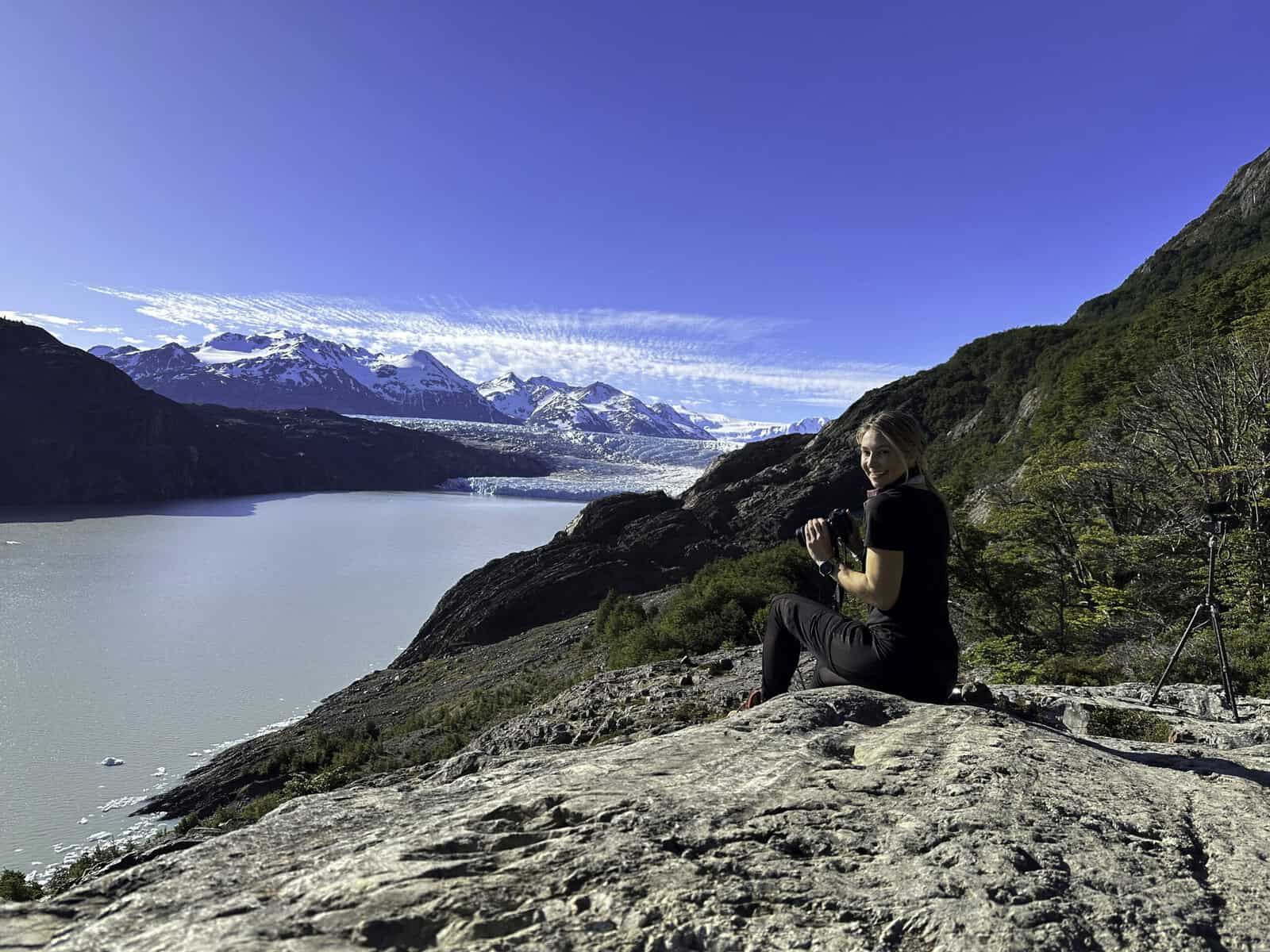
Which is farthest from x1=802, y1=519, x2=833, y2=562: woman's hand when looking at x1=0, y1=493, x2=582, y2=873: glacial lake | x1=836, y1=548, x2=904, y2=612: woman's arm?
x1=0, y1=493, x2=582, y2=873: glacial lake

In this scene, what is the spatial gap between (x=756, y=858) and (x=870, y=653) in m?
1.64

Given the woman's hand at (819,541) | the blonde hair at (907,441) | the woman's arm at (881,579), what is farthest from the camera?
the woman's hand at (819,541)

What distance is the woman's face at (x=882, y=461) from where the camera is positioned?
3539mm

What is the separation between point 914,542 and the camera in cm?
335

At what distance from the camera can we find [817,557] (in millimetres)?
3812

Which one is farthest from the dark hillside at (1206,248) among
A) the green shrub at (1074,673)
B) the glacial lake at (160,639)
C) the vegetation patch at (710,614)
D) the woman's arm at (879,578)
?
the glacial lake at (160,639)

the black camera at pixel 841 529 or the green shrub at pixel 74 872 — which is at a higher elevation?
the black camera at pixel 841 529

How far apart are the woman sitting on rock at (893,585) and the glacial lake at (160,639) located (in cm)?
2231

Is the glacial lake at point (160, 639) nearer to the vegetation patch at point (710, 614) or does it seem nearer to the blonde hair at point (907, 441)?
→ the vegetation patch at point (710, 614)

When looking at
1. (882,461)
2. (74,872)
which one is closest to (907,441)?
(882,461)

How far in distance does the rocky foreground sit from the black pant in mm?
202

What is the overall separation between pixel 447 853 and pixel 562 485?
179m

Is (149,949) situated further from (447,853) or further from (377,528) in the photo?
(377,528)

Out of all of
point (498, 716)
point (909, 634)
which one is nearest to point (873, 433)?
point (909, 634)
